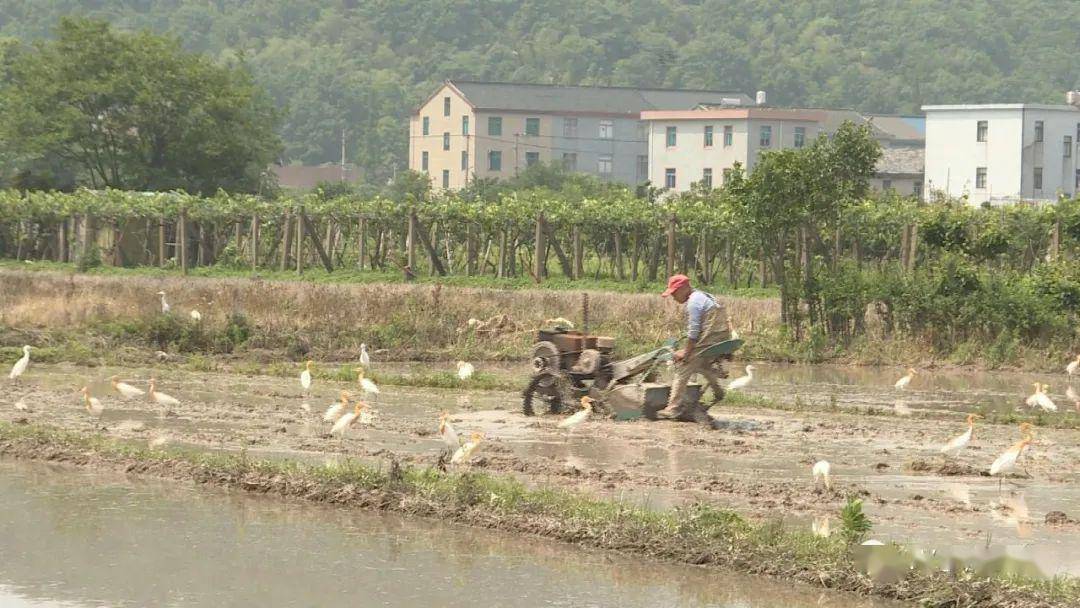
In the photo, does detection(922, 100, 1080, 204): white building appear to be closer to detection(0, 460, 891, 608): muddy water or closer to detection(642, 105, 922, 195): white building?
→ detection(642, 105, 922, 195): white building

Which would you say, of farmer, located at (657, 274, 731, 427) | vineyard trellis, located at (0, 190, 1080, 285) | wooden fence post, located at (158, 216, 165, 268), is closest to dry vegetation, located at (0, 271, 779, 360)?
vineyard trellis, located at (0, 190, 1080, 285)

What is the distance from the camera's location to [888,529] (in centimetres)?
1223

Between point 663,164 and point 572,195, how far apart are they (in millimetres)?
25134

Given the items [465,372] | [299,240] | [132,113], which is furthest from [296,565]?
[132,113]

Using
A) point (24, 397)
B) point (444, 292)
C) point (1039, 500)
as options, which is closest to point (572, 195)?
point (444, 292)

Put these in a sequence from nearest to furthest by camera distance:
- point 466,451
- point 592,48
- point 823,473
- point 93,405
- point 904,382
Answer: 1. point 823,473
2. point 466,451
3. point 93,405
4. point 904,382
5. point 592,48

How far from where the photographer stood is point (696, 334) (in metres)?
17.7

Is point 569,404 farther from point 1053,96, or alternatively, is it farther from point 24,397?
point 1053,96

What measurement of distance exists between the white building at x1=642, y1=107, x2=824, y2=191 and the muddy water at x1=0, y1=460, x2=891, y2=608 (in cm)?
7418

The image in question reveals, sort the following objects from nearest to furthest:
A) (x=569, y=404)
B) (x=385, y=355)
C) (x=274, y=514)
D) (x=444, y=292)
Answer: (x=274, y=514), (x=569, y=404), (x=385, y=355), (x=444, y=292)

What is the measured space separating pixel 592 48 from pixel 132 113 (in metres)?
101

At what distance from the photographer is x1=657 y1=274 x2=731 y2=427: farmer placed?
696 inches

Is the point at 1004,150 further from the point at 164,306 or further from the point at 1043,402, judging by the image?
the point at 1043,402

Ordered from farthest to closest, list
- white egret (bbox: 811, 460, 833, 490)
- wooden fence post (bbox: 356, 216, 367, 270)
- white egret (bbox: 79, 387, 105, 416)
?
1. wooden fence post (bbox: 356, 216, 367, 270)
2. white egret (bbox: 79, 387, 105, 416)
3. white egret (bbox: 811, 460, 833, 490)
